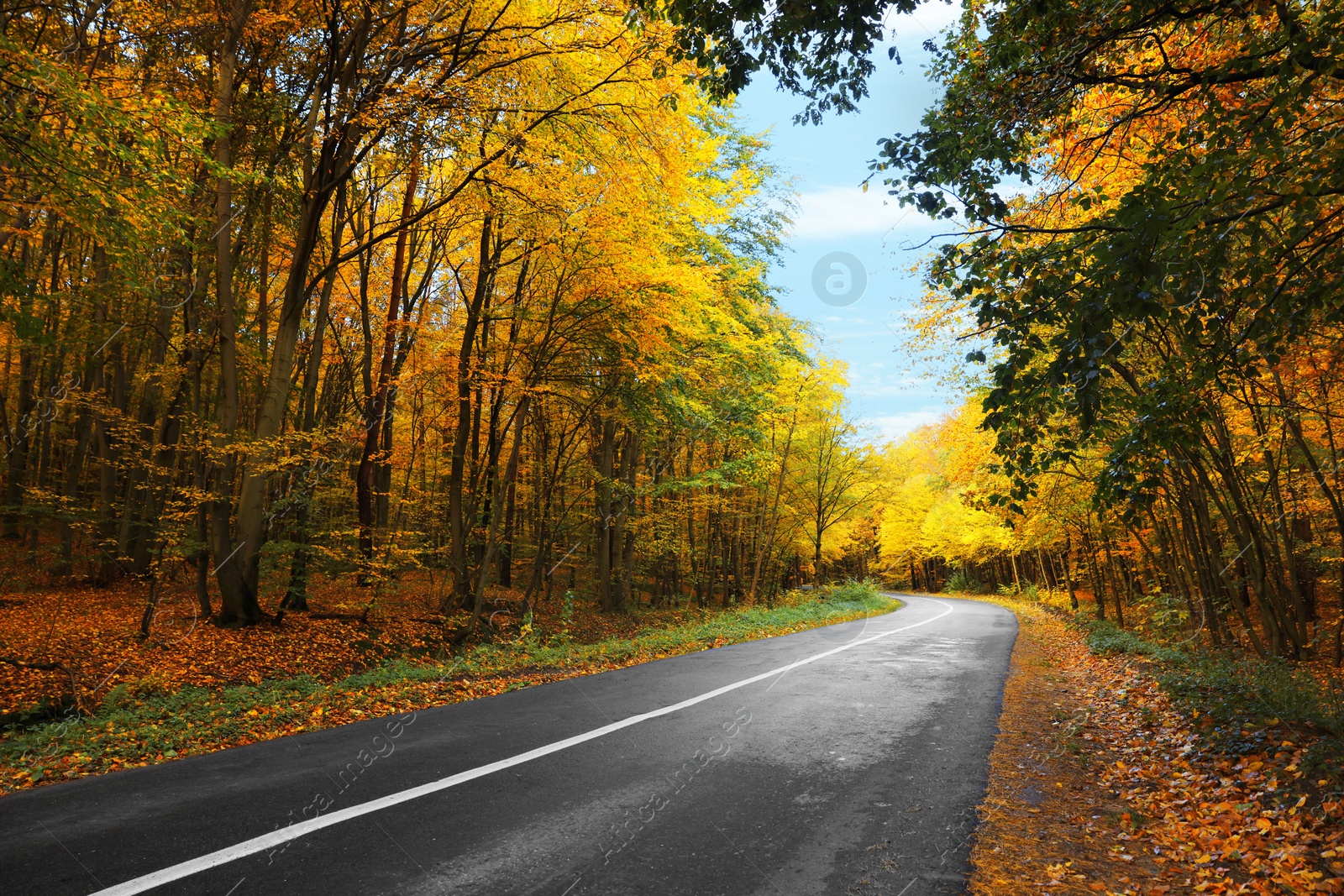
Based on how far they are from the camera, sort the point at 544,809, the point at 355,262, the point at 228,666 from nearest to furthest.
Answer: the point at 544,809 → the point at 228,666 → the point at 355,262

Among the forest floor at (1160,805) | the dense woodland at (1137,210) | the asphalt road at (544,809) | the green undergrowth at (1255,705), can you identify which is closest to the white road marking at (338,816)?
the asphalt road at (544,809)

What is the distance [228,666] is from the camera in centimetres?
929

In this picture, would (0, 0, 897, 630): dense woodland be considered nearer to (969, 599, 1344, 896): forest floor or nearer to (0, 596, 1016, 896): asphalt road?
(0, 596, 1016, 896): asphalt road

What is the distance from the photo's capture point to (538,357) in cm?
1298

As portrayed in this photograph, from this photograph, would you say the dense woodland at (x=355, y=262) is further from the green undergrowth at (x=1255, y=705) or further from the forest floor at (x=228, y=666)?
the green undergrowth at (x=1255, y=705)

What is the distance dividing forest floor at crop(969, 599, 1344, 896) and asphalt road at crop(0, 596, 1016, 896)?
31 cm

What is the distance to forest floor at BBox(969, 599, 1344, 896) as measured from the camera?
3408mm

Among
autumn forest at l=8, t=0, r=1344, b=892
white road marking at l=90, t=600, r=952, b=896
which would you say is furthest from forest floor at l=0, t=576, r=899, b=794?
white road marking at l=90, t=600, r=952, b=896

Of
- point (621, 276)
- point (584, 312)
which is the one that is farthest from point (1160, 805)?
point (584, 312)

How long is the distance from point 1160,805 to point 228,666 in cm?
1096

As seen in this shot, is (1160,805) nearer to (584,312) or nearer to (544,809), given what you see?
(544,809)

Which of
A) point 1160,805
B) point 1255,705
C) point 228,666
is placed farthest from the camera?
point 228,666

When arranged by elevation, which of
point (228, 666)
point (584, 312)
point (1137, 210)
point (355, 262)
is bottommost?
point (228, 666)

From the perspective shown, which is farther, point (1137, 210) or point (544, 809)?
point (544, 809)
